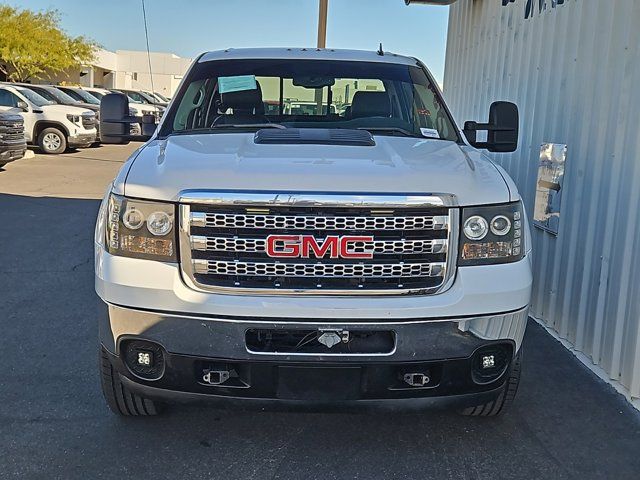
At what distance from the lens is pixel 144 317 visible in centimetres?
285

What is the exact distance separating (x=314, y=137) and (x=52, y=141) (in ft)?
55.7

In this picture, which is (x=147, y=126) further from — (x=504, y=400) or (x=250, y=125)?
(x=504, y=400)

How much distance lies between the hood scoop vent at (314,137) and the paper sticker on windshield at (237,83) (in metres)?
0.65

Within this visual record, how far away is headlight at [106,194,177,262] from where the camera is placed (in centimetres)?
287

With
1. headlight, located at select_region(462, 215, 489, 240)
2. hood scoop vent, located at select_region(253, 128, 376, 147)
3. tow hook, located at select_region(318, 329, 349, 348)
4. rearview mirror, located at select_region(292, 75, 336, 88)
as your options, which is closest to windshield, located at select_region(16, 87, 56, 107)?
rearview mirror, located at select_region(292, 75, 336, 88)

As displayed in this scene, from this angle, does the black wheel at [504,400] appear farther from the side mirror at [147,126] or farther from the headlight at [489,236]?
the side mirror at [147,126]

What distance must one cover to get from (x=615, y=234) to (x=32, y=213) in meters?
8.03

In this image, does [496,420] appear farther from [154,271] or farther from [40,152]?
[40,152]

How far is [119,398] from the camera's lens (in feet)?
11.2

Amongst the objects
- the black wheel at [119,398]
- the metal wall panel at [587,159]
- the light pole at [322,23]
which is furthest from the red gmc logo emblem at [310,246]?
the light pole at [322,23]

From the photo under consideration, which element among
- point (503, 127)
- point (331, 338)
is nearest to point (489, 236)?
point (331, 338)

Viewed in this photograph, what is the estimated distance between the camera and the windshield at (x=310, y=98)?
4.24 meters

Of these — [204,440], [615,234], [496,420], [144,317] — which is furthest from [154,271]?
[615,234]

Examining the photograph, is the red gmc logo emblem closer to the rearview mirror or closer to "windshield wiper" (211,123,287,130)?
"windshield wiper" (211,123,287,130)
